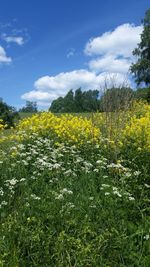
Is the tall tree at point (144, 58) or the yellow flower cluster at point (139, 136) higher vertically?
the tall tree at point (144, 58)

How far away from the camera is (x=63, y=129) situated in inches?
372

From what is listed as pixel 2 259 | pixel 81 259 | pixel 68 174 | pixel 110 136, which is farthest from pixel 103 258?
pixel 110 136

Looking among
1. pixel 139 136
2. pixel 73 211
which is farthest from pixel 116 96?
pixel 73 211

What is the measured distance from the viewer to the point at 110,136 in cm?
916

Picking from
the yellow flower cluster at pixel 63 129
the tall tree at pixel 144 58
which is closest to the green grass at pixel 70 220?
the yellow flower cluster at pixel 63 129

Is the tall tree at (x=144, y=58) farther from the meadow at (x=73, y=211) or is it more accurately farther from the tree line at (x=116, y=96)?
the meadow at (x=73, y=211)

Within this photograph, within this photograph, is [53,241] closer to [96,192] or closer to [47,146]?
[96,192]

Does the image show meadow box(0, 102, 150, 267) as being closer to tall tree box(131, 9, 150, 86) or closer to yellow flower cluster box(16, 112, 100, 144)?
yellow flower cluster box(16, 112, 100, 144)

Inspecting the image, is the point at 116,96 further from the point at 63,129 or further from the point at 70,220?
the point at 70,220

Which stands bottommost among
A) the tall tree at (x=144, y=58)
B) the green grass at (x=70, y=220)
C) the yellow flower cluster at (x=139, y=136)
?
the green grass at (x=70, y=220)

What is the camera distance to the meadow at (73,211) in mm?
4559

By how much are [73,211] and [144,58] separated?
3804cm

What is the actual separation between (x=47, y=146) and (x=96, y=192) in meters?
2.25

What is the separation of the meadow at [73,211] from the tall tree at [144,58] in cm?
3378
